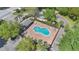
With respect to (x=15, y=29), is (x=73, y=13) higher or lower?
higher

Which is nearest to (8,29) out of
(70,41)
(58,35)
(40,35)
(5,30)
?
(5,30)

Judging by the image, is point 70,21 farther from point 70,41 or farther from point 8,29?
point 8,29

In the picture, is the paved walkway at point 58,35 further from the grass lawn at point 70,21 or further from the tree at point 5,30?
the tree at point 5,30

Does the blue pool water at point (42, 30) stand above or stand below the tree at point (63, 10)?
below

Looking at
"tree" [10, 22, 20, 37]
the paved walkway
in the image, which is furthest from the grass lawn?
"tree" [10, 22, 20, 37]

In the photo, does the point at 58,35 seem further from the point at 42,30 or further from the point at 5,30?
the point at 5,30

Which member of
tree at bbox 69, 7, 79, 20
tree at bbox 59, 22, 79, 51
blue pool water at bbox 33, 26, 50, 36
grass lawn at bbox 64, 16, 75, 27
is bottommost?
tree at bbox 59, 22, 79, 51

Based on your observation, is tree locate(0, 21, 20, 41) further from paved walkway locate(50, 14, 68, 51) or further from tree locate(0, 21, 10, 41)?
paved walkway locate(50, 14, 68, 51)

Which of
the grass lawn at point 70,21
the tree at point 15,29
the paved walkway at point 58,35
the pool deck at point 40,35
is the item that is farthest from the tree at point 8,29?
the grass lawn at point 70,21
